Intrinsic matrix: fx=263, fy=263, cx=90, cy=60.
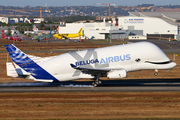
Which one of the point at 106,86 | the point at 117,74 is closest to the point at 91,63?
the point at 117,74

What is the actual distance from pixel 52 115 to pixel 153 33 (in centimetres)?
16831

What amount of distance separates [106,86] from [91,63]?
14.0 feet

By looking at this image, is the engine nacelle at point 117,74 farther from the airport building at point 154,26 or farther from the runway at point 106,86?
the airport building at point 154,26

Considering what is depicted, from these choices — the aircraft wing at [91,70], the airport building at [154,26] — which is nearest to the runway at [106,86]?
the aircraft wing at [91,70]

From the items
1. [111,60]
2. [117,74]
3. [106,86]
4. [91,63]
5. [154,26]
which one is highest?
[154,26]

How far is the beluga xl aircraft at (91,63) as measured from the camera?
3472 centimetres

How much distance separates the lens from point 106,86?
36.7 metres

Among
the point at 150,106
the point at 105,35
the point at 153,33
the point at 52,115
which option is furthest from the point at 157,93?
the point at 153,33

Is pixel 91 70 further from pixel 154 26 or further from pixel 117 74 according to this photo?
pixel 154 26

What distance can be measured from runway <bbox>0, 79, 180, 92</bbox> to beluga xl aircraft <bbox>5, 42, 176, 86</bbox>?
1587mm

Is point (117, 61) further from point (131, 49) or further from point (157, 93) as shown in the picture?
point (157, 93)

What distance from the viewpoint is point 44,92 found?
33.8 metres

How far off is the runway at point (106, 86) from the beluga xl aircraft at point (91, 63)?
1.59 m

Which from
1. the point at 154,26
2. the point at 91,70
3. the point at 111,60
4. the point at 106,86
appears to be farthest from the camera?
the point at 154,26
